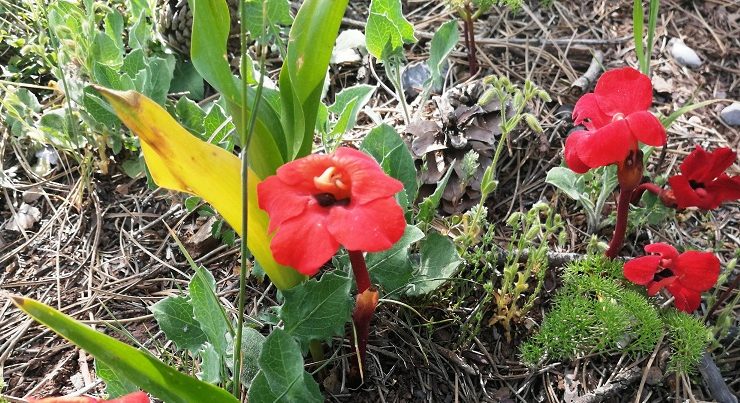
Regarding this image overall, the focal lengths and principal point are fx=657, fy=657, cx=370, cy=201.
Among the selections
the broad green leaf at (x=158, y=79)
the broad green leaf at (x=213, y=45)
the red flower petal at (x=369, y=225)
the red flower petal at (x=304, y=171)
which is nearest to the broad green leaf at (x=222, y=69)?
the broad green leaf at (x=213, y=45)

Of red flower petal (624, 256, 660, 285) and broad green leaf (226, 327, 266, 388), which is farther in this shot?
red flower petal (624, 256, 660, 285)

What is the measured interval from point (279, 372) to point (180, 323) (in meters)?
0.26

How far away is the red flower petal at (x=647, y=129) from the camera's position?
1202 millimetres

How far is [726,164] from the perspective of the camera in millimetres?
1370

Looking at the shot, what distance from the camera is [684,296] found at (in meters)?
1.31

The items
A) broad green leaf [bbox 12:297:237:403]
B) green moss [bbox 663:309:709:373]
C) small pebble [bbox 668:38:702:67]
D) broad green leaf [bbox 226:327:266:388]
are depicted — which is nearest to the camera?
broad green leaf [bbox 12:297:237:403]

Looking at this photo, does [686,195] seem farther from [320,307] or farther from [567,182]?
[320,307]

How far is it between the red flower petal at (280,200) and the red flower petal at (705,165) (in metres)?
0.86

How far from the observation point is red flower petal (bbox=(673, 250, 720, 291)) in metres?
1.29

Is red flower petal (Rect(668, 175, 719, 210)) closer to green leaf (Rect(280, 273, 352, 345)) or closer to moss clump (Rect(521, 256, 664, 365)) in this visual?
moss clump (Rect(521, 256, 664, 365))

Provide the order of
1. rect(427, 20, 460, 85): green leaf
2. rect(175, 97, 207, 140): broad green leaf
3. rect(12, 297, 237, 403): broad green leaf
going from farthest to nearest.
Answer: rect(427, 20, 460, 85): green leaf < rect(175, 97, 207, 140): broad green leaf < rect(12, 297, 237, 403): broad green leaf

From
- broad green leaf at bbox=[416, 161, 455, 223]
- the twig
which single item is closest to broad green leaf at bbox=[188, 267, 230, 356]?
broad green leaf at bbox=[416, 161, 455, 223]

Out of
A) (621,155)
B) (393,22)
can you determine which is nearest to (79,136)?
(393,22)

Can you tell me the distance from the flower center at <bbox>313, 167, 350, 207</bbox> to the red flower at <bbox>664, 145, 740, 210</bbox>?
78cm
